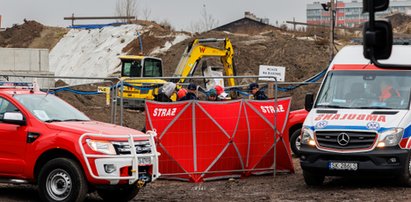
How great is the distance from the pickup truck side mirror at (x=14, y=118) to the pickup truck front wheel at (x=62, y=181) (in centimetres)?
86

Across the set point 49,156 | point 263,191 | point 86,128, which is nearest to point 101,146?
point 86,128

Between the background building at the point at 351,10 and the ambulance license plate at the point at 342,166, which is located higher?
the background building at the point at 351,10

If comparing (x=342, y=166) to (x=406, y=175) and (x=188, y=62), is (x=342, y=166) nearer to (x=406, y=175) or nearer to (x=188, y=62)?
(x=406, y=175)

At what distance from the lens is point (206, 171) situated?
15727 millimetres

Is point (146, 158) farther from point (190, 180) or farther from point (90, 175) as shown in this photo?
point (190, 180)

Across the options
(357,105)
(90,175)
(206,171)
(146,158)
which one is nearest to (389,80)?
(357,105)

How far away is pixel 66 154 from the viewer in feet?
40.0

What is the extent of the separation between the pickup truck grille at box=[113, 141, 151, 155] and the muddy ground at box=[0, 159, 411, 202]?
125 cm

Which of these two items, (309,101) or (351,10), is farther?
(351,10)

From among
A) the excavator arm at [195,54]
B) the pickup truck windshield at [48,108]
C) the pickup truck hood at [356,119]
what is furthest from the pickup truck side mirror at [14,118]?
the excavator arm at [195,54]

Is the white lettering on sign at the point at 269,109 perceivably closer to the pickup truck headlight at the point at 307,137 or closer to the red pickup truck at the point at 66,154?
the pickup truck headlight at the point at 307,137

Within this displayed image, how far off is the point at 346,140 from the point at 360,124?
371 mm

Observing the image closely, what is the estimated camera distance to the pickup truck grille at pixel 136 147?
12172mm

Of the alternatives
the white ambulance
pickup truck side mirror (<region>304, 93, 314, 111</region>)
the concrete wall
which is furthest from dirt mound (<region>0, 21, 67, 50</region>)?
the white ambulance
